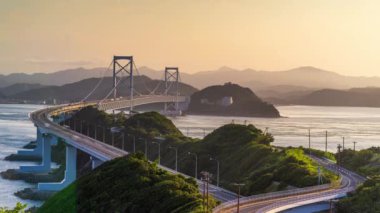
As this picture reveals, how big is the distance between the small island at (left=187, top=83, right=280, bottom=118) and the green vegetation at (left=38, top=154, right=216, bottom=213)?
339ft

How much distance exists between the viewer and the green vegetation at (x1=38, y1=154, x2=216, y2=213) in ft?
69.3

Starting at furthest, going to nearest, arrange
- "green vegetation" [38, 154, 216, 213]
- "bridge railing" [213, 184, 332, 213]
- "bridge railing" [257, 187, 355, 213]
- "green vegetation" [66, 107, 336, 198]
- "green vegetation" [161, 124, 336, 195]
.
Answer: "green vegetation" [66, 107, 336, 198] < "green vegetation" [161, 124, 336, 195] < "bridge railing" [213, 184, 332, 213] < "green vegetation" [38, 154, 216, 213] < "bridge railing" [257, 187, 355, 213]

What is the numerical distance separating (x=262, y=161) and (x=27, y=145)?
37.3m

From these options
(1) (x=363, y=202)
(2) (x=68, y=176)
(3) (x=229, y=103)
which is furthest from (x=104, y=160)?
(3) (x=229, y=103)

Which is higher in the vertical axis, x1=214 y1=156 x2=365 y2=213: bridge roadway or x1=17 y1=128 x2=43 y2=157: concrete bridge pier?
x1=214 y1=156 x2=365 y2=213: bridge roadway

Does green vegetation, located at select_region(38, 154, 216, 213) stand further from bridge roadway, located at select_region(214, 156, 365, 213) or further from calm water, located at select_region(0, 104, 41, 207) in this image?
calm water, located at select_region(0, 104, 41, 207)

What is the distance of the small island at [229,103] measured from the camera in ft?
431

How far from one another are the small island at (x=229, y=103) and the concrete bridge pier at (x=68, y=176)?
3413 inches

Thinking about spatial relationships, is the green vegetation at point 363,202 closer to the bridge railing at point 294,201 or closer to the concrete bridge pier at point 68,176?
the bridge railing at point 294,201

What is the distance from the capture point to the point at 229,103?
13575 cm

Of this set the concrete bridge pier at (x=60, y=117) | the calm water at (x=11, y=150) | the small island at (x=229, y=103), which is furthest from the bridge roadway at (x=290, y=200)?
the small island at (x=229, y=103)

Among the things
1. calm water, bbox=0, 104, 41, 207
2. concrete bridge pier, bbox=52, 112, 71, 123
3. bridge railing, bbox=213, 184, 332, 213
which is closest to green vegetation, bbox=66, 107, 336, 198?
bridge railing, bbox=213, 184, 332, 213

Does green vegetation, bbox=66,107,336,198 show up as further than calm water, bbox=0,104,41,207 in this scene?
No

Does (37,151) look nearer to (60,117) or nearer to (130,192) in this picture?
(60,117)
